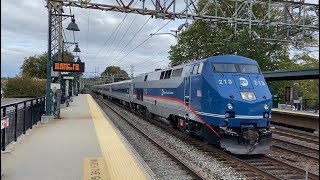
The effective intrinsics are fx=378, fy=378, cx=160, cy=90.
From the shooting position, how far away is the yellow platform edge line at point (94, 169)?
714 centimetres

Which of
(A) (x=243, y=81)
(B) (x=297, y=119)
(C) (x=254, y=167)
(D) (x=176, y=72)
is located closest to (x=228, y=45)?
(B) (x=297, y=119)

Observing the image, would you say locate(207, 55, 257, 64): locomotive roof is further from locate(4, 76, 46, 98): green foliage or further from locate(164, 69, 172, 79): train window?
locate(4, 76, 46, 98): green foliage

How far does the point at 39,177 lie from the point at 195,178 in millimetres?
3306

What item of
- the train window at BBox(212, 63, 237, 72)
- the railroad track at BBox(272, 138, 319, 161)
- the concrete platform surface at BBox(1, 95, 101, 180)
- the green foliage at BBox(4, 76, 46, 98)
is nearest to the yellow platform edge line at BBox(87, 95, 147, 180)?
the concrete platform surface at BBox(1, 95, 101, 180)

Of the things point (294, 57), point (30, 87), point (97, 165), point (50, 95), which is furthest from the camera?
point (30, 87)

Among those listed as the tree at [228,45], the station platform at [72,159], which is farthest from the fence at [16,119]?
the tree at [228,45]

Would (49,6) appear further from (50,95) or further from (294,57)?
(294,57)

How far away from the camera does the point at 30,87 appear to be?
180 ft

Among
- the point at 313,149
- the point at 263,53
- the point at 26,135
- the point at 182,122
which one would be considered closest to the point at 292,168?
the point at 313,149

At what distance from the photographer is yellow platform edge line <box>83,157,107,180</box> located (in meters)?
7.14

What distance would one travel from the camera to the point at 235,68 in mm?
12180

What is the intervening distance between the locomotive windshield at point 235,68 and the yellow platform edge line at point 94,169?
4912 millimetres

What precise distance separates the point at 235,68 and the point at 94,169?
622 centimetres

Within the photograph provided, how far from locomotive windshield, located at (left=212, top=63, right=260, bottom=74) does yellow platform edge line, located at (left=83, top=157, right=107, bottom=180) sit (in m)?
4.91
